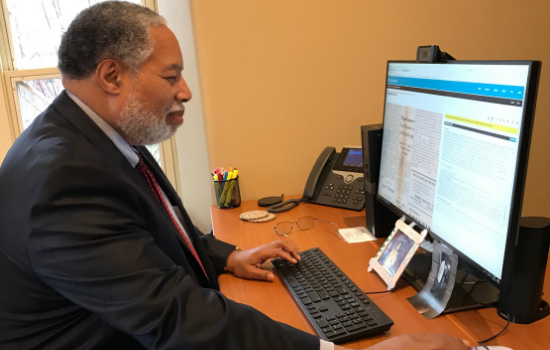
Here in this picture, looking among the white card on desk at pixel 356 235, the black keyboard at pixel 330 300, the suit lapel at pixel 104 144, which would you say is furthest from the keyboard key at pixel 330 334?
the white card on desk at pixel 356 235

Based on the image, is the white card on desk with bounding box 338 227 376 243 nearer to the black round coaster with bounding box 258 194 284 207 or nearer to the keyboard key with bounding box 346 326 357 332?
the black round coaster with bounding box 258 194 284 207

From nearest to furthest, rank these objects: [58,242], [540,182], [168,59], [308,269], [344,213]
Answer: [58,242] → [168,59] → [308,269] → [344,213] → [540,182]

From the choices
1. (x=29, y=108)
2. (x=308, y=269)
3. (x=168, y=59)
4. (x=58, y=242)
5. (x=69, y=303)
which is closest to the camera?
(x=58, y=242)

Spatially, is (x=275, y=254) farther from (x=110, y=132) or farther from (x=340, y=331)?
(x=110, y=132)

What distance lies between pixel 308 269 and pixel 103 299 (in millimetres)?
592

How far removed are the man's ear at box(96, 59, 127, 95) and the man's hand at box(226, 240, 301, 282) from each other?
57 cm

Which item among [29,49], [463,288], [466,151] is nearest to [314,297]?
[463,288]

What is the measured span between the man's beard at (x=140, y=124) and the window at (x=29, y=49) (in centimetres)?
130

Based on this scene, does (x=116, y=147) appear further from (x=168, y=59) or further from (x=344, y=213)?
(x=344, y=213)

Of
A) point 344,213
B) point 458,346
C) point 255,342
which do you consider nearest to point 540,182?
point 344,213

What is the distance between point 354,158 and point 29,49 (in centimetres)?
172

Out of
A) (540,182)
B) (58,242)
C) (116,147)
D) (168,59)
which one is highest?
(168,59)

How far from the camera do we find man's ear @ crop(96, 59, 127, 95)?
1.01 m

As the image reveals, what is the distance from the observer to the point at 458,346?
0.84 m
